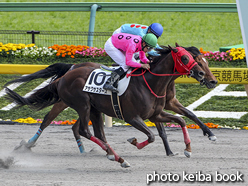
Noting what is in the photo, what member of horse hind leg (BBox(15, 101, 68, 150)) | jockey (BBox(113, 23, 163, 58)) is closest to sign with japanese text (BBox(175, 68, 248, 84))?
jockey (BBox(113, 23, 163, 58))

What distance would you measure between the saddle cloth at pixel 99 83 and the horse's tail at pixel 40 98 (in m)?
0.79

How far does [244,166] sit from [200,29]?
11.6 metres

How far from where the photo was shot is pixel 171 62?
5.43m

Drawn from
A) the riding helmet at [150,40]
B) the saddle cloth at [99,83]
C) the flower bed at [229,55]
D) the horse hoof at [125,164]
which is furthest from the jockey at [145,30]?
the flower bed at [229,55]

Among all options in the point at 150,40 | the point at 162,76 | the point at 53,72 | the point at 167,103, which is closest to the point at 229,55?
the point at 167,103

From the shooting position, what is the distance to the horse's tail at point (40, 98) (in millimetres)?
6452

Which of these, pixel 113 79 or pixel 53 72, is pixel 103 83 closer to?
pixel 113 79

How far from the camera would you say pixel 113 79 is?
5.63 meters

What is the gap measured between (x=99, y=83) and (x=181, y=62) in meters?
1.17

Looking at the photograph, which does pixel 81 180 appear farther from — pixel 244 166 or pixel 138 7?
pixel 138 7

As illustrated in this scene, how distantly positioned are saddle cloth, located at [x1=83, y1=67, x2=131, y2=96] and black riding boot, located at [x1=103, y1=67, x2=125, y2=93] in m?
0.07

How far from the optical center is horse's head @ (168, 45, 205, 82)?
17.1 feet

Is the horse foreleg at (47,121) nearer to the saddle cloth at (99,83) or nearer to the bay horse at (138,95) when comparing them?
the bay horse at (138,95)

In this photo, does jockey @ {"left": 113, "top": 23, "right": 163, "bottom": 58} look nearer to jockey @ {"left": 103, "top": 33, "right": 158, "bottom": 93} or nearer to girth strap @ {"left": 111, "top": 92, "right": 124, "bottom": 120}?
jockey @ {"left": 103, "top": 33, "right": 158, "bottom": 93}
